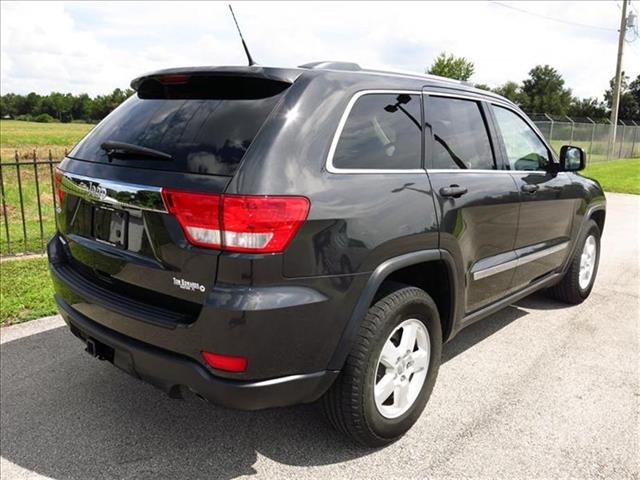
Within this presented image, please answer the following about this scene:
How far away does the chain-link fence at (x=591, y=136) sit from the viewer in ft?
74.0

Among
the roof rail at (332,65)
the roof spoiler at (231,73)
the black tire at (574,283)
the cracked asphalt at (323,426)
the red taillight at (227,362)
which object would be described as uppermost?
the roof rail at (332,65)

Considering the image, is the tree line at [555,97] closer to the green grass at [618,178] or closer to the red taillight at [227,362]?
the green grass at [618,178]

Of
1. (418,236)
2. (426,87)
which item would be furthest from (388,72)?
(418,236)

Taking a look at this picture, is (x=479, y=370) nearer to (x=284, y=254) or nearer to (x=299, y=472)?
(x=299, y=472)

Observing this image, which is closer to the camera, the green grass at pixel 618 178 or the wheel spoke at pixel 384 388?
the wheel spoke at pixel 384 388

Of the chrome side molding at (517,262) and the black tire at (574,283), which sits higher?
the chrome side molding at (517,262)

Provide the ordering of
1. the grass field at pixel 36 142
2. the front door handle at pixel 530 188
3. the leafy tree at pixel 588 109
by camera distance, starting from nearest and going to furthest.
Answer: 1. the front door handle at pixel 530 188
2. the grass field at pixel 36 142
3. the leafy tree at pixel 588 109

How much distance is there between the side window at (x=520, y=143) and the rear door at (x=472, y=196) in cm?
25

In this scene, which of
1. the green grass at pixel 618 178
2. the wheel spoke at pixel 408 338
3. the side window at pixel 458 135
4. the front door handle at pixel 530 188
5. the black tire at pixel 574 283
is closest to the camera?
the wheel spoke at pixel 408 338

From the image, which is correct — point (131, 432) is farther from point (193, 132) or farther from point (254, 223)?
point (193, 132)

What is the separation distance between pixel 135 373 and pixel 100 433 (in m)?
0.63

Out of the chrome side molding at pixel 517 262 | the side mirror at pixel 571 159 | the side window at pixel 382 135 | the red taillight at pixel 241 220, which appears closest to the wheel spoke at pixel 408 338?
the chrome side molding at pixel 517 262

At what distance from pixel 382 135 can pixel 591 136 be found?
2642cm

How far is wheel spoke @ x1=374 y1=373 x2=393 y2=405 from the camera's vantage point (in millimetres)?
2697
